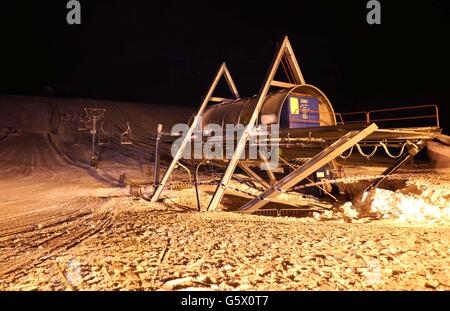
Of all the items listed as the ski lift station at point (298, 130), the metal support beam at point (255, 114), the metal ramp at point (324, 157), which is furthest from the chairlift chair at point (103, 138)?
the metal ramp at point (324, 157)

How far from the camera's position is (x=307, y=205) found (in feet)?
30.8

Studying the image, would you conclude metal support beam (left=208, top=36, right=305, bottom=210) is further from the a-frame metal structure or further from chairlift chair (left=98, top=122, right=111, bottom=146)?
chairlift chair (left=98, top=122, right=111, bottom=146)

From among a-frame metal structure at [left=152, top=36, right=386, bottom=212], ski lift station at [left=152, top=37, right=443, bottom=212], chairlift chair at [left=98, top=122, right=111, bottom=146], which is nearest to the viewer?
a-frame metal structure at [left=152, top=36, right=386, bottom=212]

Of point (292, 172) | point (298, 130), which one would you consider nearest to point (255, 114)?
point (298, 130)

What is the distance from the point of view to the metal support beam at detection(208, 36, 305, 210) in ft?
23.1

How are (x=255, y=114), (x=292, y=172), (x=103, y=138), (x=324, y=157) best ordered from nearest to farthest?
(x=324, y=157)
(x=292, y=172)
(x=255, y=114)
(x=103, y=138)

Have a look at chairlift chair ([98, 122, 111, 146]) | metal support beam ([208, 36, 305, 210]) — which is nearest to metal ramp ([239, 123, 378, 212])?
metal support beam ([208, 36, 305, 210])

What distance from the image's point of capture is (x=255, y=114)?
7.11m

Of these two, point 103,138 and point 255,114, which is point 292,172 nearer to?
point 255,114

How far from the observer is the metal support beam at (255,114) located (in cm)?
703

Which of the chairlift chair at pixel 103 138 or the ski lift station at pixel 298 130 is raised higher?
the chairlift chair at pixel 103 138

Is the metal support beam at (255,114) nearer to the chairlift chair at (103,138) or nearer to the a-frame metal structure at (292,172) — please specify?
the a-frame metal structure at (292,172)
